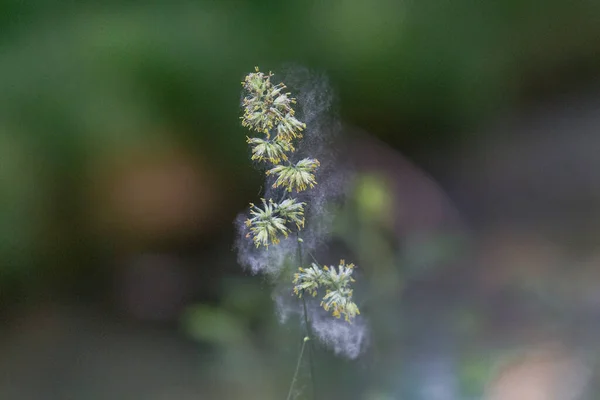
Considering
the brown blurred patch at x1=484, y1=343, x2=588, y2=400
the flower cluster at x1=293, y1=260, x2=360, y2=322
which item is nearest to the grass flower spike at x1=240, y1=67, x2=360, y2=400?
the flower cluster at x1=293, y1=260, x2=360, y2=322

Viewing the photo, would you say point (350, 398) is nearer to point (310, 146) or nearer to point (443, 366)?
point (443, 366)

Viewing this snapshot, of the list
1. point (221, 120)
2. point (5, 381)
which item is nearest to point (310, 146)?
point (221, 120)

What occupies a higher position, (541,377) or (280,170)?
(280,170)

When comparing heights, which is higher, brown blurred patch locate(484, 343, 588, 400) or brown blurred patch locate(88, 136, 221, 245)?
brown blurred patch locate(88, 136, 221, 245)

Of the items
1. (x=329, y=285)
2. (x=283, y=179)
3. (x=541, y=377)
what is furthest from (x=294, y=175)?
(x=541, y=377)

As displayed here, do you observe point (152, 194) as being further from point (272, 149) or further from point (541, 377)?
point (541, 377)

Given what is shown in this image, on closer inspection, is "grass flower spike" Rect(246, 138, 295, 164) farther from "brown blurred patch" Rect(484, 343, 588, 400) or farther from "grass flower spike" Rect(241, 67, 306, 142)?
"brown blurred patch" Rect(484, 343, 588, 400)
